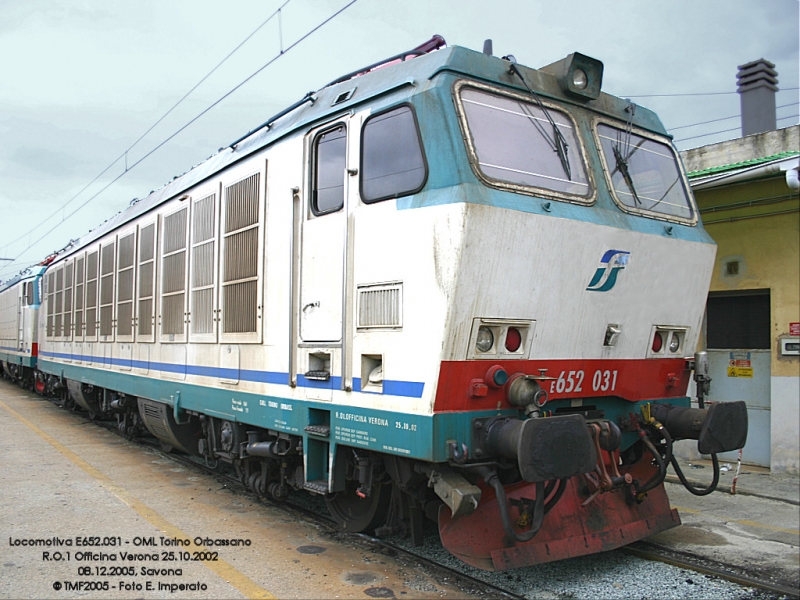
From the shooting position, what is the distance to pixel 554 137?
4922 mm

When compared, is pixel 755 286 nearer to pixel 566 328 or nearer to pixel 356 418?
pixel 566 328

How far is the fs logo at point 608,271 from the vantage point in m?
4.80

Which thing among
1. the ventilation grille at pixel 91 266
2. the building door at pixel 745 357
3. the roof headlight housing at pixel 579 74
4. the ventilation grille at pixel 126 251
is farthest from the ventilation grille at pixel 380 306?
the ventilation grille at pixel 91 266

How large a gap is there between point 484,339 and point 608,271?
112 centimetres

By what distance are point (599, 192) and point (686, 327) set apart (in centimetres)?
142

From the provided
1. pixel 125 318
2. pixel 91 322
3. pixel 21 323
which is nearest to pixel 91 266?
pixel 91 322

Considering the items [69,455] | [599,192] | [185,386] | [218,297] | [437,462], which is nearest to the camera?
[437,462]

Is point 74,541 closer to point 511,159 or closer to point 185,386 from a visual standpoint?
point 185,386

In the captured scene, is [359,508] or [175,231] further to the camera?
[175,231]

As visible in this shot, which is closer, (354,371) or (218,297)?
(354,371)

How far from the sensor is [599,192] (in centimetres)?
498

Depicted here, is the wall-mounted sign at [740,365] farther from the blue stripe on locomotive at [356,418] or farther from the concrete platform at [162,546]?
the concrete platform at [162,546]

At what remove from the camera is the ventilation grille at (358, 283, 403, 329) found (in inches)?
175

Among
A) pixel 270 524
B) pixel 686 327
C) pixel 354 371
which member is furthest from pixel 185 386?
pixel 686 327
